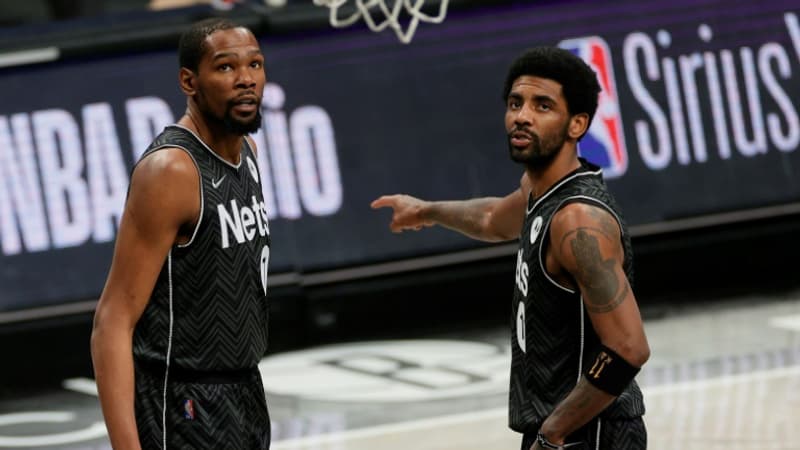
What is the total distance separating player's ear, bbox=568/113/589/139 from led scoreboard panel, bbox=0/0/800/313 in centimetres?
447

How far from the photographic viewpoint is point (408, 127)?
8688 mm

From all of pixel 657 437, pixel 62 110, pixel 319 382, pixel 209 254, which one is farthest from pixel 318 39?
pixel 209 254

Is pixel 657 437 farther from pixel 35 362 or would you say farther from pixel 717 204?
pixel 35 362

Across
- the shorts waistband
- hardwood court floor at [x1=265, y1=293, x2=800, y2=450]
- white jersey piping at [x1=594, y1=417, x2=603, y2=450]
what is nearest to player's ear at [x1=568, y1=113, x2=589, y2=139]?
white jersey piping at [x1=594, y1=417, x2=603, y2=450]

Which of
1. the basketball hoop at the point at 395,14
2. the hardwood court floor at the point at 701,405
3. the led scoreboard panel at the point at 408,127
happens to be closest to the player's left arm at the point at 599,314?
the hardwood court floor at the point at 701,405

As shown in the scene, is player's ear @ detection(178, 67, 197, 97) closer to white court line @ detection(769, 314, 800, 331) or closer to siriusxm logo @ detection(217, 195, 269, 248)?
siriusxm logo @ detection(217, 195, 269, 248)

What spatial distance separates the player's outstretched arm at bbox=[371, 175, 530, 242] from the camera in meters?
4.87

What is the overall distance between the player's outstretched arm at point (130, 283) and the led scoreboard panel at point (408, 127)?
14.4ft

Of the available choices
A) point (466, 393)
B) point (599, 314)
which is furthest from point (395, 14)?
point (599, 314)

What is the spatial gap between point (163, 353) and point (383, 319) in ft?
15.6

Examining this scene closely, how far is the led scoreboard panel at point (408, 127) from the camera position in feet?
26.5

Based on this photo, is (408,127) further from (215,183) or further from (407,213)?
(215,183)

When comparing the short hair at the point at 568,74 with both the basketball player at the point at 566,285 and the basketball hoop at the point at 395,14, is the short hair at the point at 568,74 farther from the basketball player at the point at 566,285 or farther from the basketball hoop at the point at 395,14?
the basketball hoop at the point at 395,14

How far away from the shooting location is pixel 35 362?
8.06 metres
